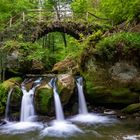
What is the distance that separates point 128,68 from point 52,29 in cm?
881

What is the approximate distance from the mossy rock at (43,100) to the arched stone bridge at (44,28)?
690cm

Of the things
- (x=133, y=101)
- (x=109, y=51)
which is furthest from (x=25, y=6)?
(x=133, y=101)

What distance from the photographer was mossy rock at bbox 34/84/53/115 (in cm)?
1293

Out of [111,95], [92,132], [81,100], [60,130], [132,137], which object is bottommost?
[132,137]

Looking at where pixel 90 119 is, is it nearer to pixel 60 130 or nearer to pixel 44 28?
pixel 60 130

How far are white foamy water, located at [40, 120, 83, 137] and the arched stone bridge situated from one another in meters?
8.99

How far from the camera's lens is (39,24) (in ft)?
68.7

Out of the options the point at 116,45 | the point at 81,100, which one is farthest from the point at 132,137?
the point at 116,45

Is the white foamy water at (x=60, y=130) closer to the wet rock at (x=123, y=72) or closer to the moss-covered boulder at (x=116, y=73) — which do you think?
the moss-covered boulder at (x=116, y=73)

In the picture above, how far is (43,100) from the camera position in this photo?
42.7 ft

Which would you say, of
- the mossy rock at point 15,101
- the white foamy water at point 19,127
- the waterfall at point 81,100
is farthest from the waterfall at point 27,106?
the waterfall at point 81,100

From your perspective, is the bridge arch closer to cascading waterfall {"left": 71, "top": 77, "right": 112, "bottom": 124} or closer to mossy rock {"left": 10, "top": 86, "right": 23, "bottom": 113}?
cascading waterfall {"left": 71, "top": 77, "right": 112, "bottom": 124}

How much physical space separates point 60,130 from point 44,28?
11.5m

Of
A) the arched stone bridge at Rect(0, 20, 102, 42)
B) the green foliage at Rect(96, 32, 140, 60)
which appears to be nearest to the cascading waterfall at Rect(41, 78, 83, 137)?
the green foliage at Rect(96, 32, 140, 60)
